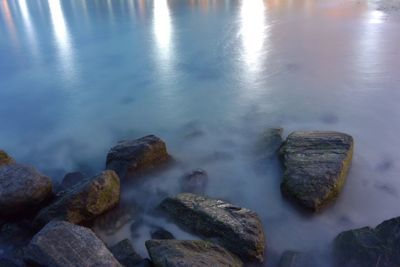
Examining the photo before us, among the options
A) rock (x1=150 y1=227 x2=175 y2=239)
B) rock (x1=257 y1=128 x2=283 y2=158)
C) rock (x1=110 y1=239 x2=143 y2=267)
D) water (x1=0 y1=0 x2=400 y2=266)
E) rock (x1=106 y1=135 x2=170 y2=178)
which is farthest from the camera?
rock (x1=257 y1=128 x2=283 y2=158)

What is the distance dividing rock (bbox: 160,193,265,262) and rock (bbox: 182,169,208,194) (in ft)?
0.87

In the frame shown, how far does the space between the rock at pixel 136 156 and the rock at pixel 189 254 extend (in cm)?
103

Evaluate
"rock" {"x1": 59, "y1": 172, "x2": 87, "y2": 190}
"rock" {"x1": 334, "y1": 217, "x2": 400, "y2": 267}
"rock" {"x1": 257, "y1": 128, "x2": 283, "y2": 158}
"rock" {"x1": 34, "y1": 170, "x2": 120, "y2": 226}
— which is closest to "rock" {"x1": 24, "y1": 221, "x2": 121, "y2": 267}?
"rock" {"x1": 34, "y1": 170, "x2": 120, "y2": 226}

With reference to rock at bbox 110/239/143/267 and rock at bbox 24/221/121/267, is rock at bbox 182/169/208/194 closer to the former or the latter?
rock at bbox 110/239/143/267

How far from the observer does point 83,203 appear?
249cm

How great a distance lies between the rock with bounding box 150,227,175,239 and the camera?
7.97ft

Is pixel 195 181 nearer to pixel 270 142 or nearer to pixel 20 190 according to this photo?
pixel 270 142

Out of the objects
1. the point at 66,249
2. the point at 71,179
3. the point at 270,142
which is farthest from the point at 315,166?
the point at 71,179

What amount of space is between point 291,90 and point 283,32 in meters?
2.95

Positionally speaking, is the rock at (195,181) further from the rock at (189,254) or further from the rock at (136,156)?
the rock at (189,254)

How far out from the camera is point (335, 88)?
455cm

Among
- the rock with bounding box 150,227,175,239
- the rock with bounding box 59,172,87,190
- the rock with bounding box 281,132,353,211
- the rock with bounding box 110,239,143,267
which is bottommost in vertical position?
the rock with bounding box 150,227,175,239

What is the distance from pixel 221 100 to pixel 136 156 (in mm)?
1684

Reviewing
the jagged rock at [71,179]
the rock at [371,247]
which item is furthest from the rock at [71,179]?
the rock at [371,247]
